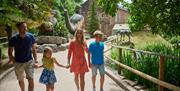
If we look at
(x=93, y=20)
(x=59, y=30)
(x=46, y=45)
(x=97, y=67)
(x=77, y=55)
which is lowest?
(x=46, y=45)

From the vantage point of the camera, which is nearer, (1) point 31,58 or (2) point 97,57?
(1) point 31,58

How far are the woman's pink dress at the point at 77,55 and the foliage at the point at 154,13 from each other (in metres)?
5.00

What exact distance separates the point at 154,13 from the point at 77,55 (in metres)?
5.68

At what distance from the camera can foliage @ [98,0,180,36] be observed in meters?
13.2

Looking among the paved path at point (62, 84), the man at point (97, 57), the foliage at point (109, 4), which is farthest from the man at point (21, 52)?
the foliage at point (109, 4)

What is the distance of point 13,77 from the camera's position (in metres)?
13.6

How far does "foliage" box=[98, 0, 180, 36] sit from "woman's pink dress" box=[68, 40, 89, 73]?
4997 mm

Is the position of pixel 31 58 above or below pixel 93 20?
above

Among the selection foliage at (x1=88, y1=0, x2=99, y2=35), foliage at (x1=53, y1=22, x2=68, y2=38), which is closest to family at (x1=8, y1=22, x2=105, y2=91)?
foliage at (x1=53, y1=22, x2=68, y2=38)

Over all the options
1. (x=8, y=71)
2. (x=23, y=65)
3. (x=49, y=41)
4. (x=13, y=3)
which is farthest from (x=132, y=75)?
(x=49, y=41)

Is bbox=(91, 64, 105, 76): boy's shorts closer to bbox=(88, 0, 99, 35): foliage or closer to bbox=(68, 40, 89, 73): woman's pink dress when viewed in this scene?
bbox=(68, 40, 89, 73): woman's pink dress

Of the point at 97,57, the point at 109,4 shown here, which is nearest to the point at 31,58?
the point at 97,57

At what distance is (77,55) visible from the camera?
9.01m

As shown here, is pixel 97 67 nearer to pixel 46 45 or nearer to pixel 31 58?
pixel 31 58
